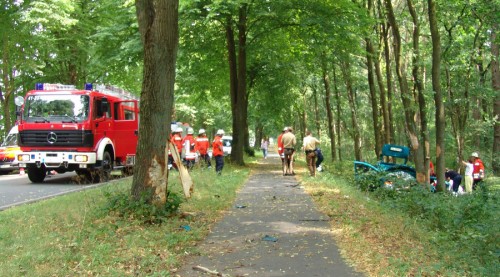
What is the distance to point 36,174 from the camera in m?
16.2

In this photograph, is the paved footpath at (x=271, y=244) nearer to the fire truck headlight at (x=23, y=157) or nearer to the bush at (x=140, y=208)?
the bush at (x=140, y=208)

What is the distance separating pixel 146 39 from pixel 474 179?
601 inches

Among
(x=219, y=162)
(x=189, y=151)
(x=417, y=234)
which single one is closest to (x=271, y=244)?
(x=417, y=234)

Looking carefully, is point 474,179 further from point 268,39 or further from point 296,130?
point 296,130

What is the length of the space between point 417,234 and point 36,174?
13.5 m

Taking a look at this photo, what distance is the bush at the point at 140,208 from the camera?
7668 mm

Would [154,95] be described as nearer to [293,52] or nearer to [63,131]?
[63,131]

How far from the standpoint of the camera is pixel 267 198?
11.6 meters

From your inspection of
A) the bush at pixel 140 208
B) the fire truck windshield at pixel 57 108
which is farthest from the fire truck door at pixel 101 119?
the bush at pixel 140 208

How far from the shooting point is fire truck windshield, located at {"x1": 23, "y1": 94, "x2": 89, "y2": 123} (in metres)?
15.3

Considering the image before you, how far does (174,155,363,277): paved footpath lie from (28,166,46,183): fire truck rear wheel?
8.73m

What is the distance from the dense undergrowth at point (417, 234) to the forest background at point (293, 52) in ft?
15.1

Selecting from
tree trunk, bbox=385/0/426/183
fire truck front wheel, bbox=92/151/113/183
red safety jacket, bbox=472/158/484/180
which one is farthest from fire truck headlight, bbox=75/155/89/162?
red safety jacket, bbox=472/158/484/180

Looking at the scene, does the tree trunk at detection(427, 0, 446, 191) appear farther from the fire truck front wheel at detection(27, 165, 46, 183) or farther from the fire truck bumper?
the fire truck front wheel at detection(27, 165, 46, 183)
